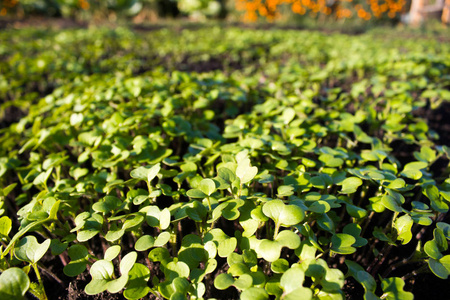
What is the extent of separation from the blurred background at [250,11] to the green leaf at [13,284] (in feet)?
33.6

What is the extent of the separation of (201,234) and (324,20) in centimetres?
1267

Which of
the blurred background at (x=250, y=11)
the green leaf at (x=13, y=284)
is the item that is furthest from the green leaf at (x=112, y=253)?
the blurred background at (x=250, y=11)

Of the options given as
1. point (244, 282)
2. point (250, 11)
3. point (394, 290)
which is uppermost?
point (250, 11)

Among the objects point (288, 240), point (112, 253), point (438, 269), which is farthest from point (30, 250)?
point (438, 269)

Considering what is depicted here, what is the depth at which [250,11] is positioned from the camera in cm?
1068

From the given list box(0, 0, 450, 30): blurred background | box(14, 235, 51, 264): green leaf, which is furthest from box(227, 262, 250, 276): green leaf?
box(0, 0, 450, 30): blurred background

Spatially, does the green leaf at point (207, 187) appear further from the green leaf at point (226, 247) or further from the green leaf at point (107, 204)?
the green leaf at point (107, 204)

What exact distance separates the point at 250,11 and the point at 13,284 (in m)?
11.4

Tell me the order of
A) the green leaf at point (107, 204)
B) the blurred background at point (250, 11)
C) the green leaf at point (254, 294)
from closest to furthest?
the green leaf at point (254, 294), the green leaf at point (107, 204), the blurred background at point (250, 11)

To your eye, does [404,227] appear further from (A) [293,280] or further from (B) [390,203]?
(A) [293,280]

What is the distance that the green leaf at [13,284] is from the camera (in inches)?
33.1

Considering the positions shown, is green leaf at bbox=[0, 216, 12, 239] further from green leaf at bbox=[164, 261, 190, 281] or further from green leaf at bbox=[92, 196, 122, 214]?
green leaf at bbox=[164, 261, 190, 281]

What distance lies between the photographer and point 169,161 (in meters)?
1.51

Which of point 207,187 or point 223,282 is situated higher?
point 207,187
